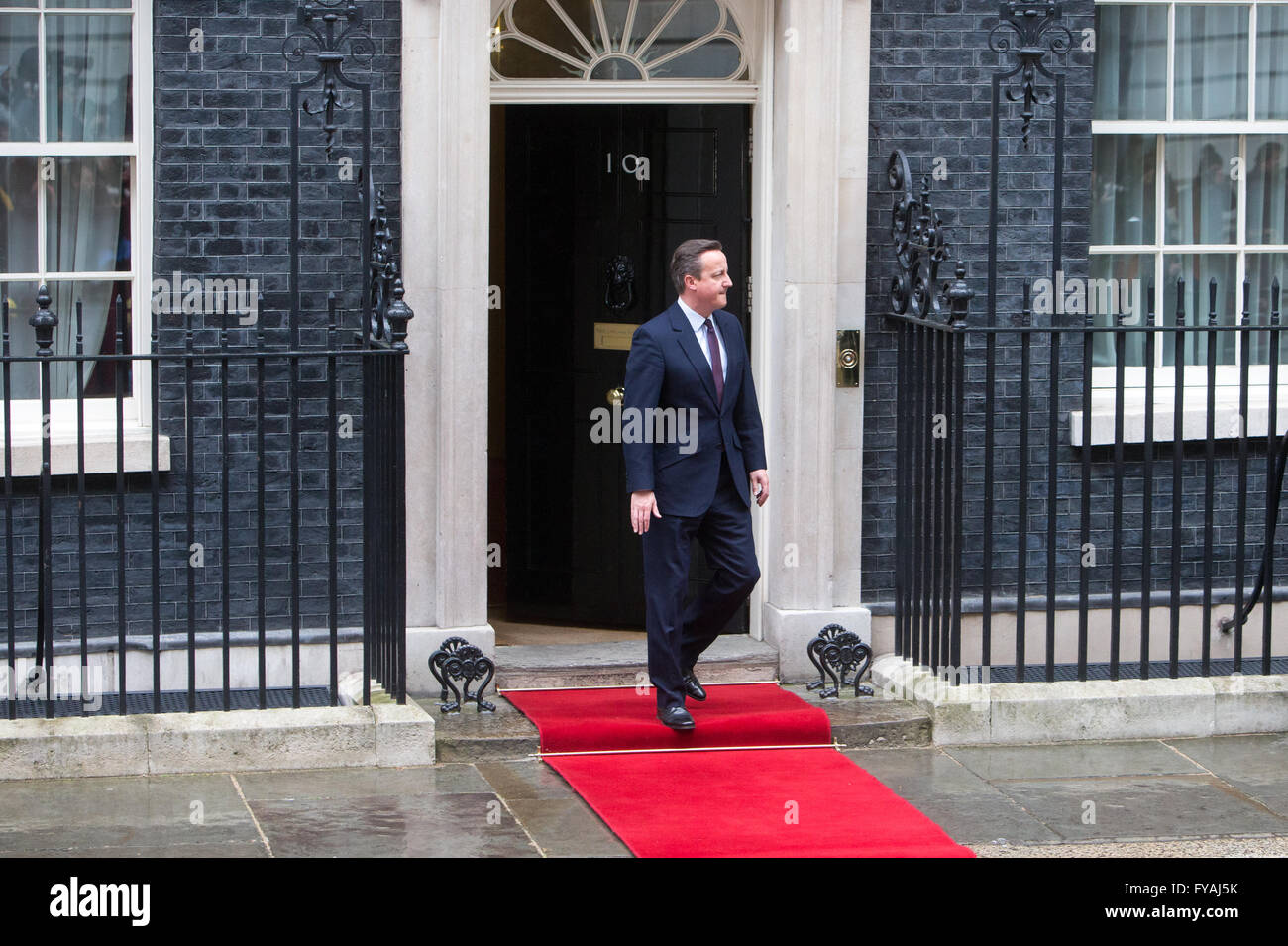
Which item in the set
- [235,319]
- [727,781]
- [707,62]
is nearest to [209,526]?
[235,319]

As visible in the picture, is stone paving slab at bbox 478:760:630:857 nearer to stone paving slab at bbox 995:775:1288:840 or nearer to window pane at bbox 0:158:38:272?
stone paving slab at bbox 995:775:1288:840

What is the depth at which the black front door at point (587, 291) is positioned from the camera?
863cm

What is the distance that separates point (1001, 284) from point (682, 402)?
195cm

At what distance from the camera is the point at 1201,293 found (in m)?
9.09

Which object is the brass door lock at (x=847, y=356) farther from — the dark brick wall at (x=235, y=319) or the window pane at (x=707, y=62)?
the dark brick wall at (x=235, y=319)

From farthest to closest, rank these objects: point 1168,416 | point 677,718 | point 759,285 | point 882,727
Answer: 1. point 1168,416
2. point 759,285
3. point 882,727
4. point 677,718

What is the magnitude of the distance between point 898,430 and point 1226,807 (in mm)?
2149

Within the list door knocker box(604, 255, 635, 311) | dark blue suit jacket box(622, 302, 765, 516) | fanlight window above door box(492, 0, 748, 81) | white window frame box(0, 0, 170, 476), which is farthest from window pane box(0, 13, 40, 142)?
dark blue suit jacket box(622, 302, 765, 516)

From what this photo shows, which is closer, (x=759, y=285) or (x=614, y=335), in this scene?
(x=759, y=285)

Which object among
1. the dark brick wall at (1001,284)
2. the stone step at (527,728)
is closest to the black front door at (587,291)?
the dark brick wall at (1001,284)

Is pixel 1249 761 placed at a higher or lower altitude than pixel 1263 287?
lower

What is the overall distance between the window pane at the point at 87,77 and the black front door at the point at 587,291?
6.12 ft

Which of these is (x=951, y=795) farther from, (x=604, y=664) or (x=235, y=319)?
(x=235, y=319)

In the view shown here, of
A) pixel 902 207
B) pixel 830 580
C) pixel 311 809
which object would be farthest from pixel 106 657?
pixel 902 207
